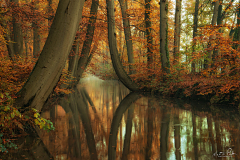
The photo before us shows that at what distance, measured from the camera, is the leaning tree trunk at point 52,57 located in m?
4.68

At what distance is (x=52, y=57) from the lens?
15.4 ft

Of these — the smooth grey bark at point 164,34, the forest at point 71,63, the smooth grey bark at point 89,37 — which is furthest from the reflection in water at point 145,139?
the smooth grey bark at point 89,37

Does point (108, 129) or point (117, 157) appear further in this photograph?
point (108, 129)

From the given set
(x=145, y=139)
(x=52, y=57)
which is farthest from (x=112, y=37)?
(x=145, y=139)

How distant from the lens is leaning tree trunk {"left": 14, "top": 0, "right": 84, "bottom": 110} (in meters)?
4.68

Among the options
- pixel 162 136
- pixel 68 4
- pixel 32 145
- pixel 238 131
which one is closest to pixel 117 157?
pixel 162 136

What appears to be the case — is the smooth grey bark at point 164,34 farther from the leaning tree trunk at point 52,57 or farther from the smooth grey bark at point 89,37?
the leaning tree trunk at point 52,57

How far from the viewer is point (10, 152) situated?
3.70 meters

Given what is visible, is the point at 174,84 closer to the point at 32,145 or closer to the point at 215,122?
the point at 215,122

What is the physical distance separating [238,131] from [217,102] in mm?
4495

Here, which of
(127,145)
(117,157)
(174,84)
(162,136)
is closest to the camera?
(117,157)

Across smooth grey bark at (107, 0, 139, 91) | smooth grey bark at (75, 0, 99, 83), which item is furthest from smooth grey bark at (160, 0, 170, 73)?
smooth grey bark at (75, 0, 99, 83)

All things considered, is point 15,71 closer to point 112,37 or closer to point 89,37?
point 112,37

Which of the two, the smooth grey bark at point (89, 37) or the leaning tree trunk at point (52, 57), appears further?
the smooth grey bark at point (89, 37)
